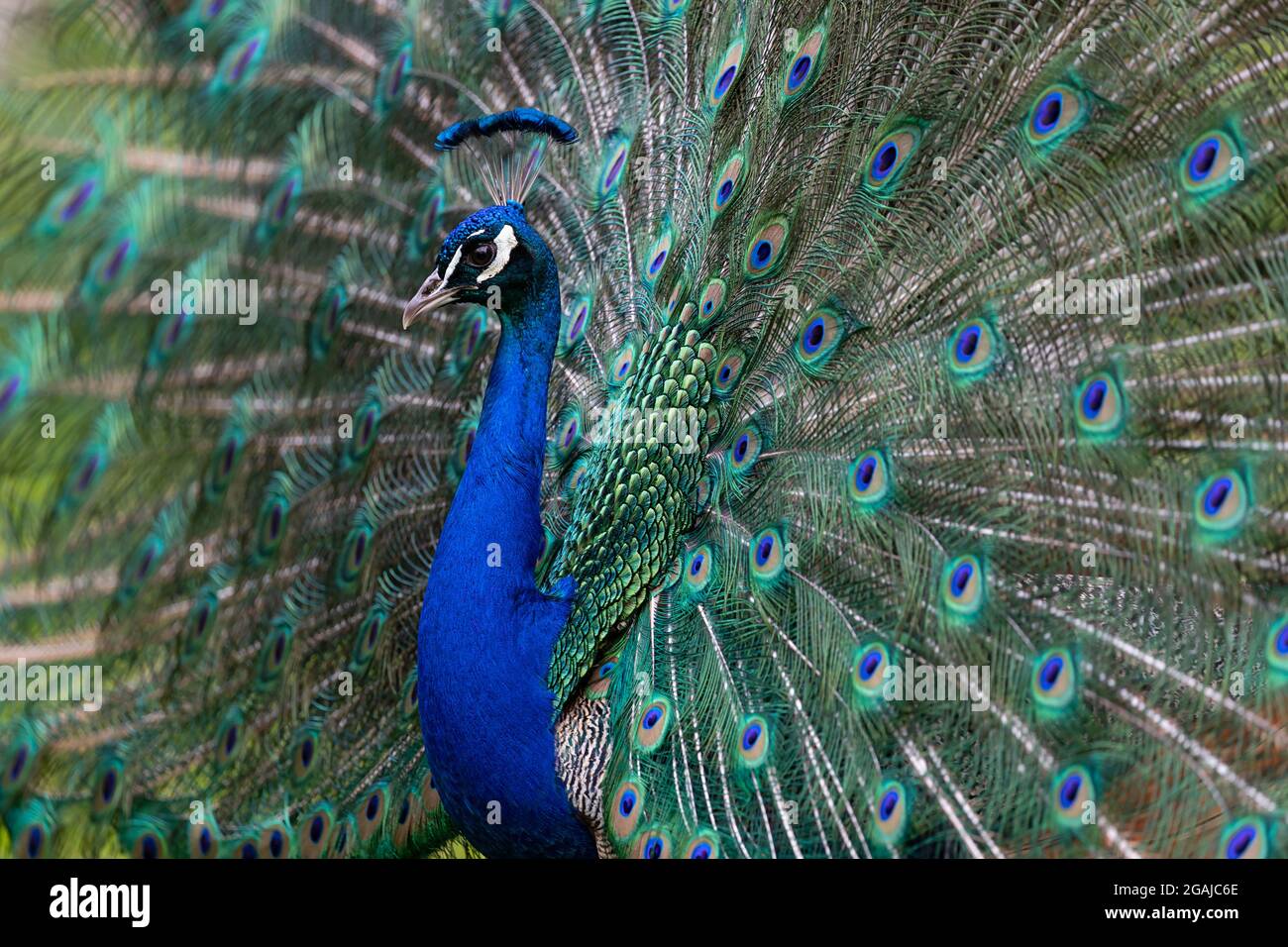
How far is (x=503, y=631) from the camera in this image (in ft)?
7.75

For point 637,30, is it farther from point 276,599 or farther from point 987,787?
point 987,787

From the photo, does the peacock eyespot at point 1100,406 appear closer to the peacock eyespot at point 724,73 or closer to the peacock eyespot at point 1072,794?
the peacock eyespot at point 1072,794

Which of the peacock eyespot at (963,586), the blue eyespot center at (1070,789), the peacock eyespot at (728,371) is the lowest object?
the blue eyespot center at (1070,789)

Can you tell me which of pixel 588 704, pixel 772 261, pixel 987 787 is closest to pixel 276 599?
pixel 588 704

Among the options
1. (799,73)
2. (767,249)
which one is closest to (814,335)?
(767,249)

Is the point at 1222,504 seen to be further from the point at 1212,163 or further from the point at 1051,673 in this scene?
the point at 1212,163

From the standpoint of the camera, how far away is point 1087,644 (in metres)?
1.90

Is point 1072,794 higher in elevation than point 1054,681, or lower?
lower

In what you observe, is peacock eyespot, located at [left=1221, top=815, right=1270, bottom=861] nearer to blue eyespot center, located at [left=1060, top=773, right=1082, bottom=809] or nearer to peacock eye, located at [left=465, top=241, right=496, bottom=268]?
blue eyespot center, located at [left=1060, top=773, right=1082, bottom=809]

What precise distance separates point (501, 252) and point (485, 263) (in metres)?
0.04

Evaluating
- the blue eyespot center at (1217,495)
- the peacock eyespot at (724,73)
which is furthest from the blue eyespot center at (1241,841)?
the peacock eyespot at (724,73)

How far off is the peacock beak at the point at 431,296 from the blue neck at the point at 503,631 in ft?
0.50

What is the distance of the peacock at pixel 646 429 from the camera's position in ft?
6.16

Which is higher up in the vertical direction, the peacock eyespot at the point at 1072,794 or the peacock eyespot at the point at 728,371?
the peacock eyespot at the point at 728,371
